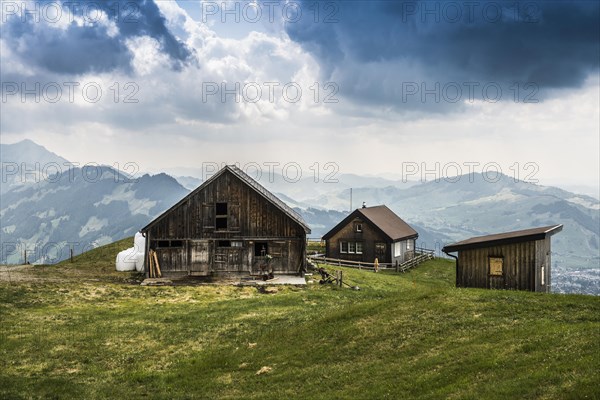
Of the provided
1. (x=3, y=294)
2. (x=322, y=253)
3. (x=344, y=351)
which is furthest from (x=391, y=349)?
(x=322, y=253)

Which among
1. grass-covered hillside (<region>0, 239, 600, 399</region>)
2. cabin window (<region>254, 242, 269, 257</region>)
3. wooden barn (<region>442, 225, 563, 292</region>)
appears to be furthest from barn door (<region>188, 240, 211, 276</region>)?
wooden barn (<region>442, 225, 563, 292</region>)

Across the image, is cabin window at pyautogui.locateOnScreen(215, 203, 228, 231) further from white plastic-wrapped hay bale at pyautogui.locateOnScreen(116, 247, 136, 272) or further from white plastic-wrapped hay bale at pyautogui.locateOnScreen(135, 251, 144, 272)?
white plastic-wrapped hay bale at pyautogui.locateOnScreen(116, 247, 136, 272)

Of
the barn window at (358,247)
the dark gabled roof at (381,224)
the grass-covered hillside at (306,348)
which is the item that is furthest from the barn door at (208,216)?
the barn window at (358,247)

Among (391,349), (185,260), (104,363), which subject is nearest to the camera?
(391,349)

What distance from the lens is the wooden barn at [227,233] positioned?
47219 millimetres

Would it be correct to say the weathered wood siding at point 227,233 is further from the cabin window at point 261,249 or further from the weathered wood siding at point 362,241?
the weathered wood siding at point 362,241

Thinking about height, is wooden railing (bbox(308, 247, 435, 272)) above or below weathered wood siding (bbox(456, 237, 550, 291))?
below

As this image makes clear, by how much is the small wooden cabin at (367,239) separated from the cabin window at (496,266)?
31.2 metres

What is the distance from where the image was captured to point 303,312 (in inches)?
1207

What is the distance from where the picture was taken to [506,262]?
33.0 metres

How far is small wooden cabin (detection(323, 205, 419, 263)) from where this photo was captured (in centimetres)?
6581

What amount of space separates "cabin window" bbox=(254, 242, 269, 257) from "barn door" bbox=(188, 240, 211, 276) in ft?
14.7

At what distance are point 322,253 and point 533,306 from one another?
170 ft

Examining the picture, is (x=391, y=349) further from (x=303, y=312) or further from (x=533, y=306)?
(x=303, y=312)
